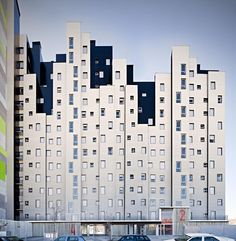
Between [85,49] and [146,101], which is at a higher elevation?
[85,49]

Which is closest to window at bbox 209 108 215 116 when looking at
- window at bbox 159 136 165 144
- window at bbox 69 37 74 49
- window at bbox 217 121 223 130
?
window at bbox 217 121 223 130

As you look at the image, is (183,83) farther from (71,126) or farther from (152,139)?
(71,126)

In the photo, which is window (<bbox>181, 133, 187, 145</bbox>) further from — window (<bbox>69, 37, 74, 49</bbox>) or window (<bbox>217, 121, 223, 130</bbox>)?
window (<bbox>69, 37, 74, 49</bbox>)

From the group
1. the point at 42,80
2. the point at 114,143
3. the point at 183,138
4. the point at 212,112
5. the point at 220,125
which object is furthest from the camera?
the point at 42,80

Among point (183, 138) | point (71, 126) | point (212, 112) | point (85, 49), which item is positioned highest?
point (85, 49)

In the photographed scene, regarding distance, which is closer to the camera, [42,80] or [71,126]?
[71,126]

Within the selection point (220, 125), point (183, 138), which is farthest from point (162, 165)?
point (220, 125)

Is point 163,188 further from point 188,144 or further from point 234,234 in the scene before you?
point 234,234

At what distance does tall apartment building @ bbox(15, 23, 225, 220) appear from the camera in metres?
34.6

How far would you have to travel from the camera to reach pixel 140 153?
114 feet

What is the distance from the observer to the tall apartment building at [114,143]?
1361 inches

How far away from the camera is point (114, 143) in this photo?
114 ft

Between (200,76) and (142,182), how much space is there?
7.84 meters

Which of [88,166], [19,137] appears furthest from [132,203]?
[19,137]
